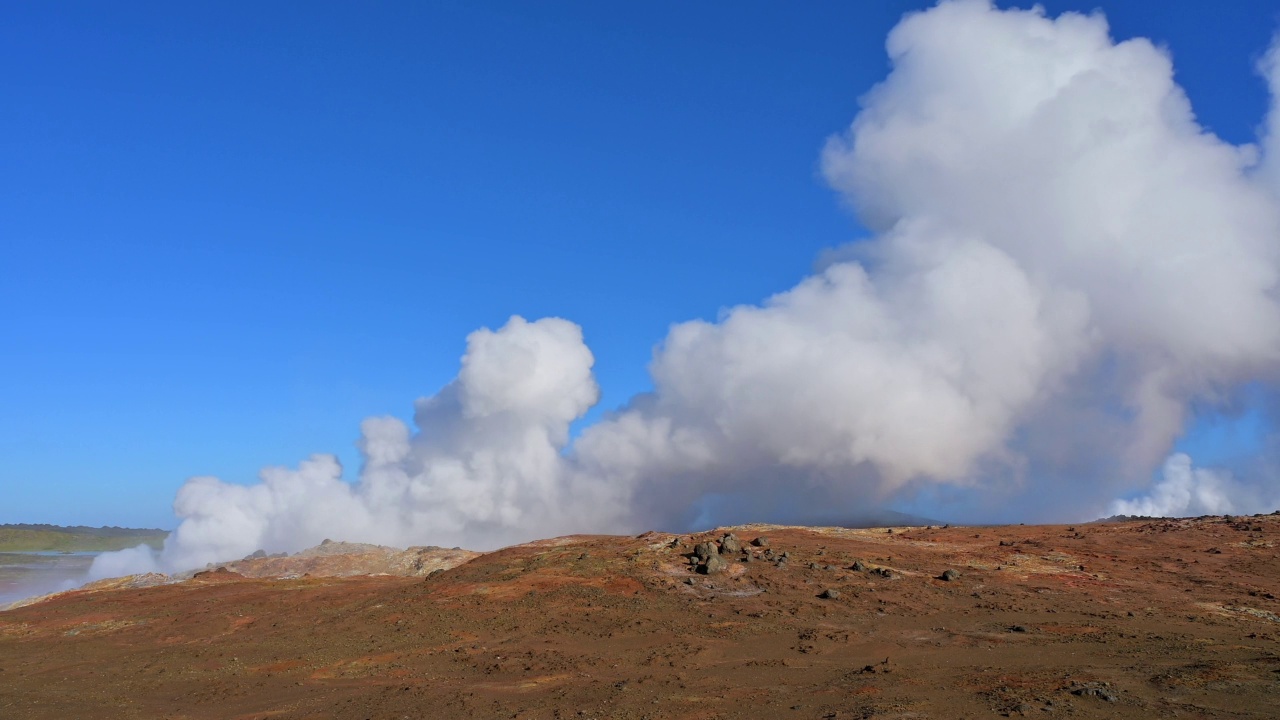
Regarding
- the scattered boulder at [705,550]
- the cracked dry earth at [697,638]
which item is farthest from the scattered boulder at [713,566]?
the cracked dry earth at [697,638]

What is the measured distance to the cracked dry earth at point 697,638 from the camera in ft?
85.3

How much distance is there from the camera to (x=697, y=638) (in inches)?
1368

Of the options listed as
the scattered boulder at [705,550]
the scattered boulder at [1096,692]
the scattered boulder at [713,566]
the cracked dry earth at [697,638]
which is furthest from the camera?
the scattered boulder at [705,550]

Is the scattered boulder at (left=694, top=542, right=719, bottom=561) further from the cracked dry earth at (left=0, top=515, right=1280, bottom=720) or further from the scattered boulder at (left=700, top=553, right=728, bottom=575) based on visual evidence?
the cracked dry earth at (left=0, top=515, right=1280, bottom=720)

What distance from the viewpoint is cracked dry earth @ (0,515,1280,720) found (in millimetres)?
26000

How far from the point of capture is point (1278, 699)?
22.9 meters

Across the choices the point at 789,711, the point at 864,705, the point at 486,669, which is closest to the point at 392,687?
the point at 486,669

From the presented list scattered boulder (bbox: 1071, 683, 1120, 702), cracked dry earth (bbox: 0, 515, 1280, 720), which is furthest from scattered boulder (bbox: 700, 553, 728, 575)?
scattered boulder (bbox: 1071, 683, 1120, 702)

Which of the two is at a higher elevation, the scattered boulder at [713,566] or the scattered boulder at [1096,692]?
the scattered boulder at [713,566]

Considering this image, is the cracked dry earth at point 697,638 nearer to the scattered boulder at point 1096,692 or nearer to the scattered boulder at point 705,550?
the scattered boulder at point 1096,692

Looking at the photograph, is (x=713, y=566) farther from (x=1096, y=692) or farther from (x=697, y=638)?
(x=1096, y=692)

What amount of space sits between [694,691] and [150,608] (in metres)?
37.4

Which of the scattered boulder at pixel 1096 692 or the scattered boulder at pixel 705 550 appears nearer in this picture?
the scattered boulder at pixel 1096 692

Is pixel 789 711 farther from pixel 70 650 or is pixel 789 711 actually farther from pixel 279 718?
pixel 70 650
